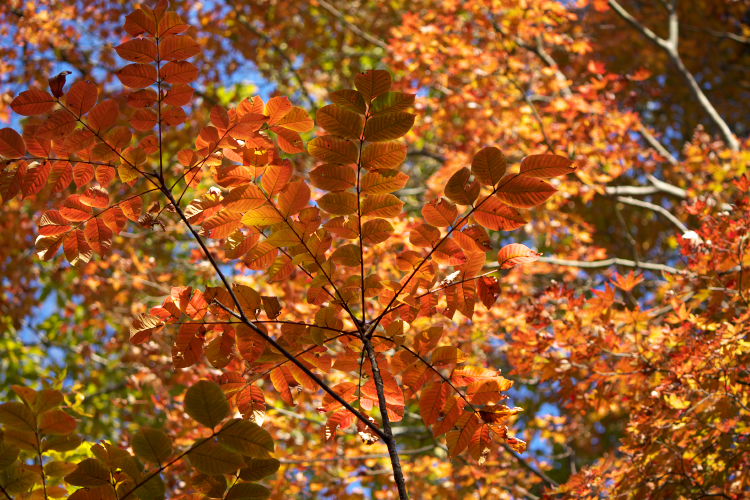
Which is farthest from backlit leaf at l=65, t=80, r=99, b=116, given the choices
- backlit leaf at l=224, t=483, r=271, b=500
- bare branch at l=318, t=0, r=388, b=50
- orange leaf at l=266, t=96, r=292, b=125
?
bare branch at l=318, t=0, r=388, b=50

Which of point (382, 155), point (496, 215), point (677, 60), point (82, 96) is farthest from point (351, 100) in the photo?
point (677, 60)

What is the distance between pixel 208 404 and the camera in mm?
1165

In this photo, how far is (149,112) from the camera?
160 cm

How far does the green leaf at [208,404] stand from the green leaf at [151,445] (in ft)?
0.30

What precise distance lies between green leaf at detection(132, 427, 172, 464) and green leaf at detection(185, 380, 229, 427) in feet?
0.30

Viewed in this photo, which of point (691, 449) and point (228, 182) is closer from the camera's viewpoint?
point (228, 182)

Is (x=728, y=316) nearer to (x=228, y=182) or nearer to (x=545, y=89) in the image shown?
(x=228, y=182)

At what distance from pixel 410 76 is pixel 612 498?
4.88 metres

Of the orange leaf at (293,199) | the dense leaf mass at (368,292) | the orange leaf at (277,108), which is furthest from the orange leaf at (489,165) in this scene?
the orange leaf at (277,108)

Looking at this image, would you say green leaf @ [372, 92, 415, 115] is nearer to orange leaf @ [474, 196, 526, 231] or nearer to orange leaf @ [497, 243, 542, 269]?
orange leaf @ [474, 196, 526, 231]

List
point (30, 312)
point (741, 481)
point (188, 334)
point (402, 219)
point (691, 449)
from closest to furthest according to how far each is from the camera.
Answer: point (188, 334) < point (741, 481) < point (691, 449) < point (402, 219) < point (30, 312)

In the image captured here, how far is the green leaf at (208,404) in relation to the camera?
3.80ft

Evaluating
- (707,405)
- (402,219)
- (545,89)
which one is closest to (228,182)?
(707,405)

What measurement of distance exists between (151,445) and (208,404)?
153mm
